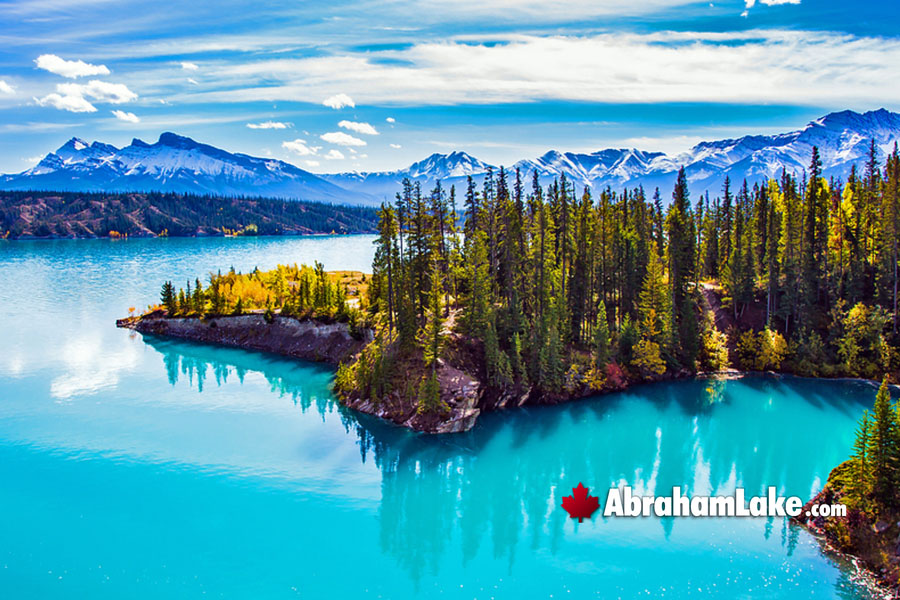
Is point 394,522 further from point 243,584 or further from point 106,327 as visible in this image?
point 106,327

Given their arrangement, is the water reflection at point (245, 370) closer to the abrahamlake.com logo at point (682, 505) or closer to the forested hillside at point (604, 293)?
the forested hillside at point (604, 293)

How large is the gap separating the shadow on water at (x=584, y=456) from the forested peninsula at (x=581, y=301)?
3.35m

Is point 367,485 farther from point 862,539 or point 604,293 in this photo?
point 604,293

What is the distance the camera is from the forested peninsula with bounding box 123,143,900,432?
58.1 m

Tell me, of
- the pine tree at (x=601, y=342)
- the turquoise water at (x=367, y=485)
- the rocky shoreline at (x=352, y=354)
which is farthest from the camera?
the pine tree at (x=601, y=342)

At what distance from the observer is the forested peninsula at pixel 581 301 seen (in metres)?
58.1

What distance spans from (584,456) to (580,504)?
28.4 ft

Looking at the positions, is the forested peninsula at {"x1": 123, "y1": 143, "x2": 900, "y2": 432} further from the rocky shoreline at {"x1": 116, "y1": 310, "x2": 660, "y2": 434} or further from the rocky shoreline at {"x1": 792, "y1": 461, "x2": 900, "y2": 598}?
the rocky shoreline at {"x1": 792, "y1": 461, "x2": 900, "y2": 598}

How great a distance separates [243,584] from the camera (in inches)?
1205

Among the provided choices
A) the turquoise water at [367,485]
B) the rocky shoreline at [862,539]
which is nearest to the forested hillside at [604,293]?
the turquoise water at [367,485]

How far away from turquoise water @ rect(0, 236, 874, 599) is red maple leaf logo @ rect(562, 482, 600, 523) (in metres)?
Answer: 0.88

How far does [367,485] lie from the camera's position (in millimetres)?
43250

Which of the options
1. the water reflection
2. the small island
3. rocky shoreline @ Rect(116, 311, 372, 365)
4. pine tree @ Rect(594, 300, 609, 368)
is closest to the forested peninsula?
pine tree @ Rect(594, 300, 609, 368)

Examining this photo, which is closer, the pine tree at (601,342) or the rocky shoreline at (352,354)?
the rocky shoreline at (352,354)
